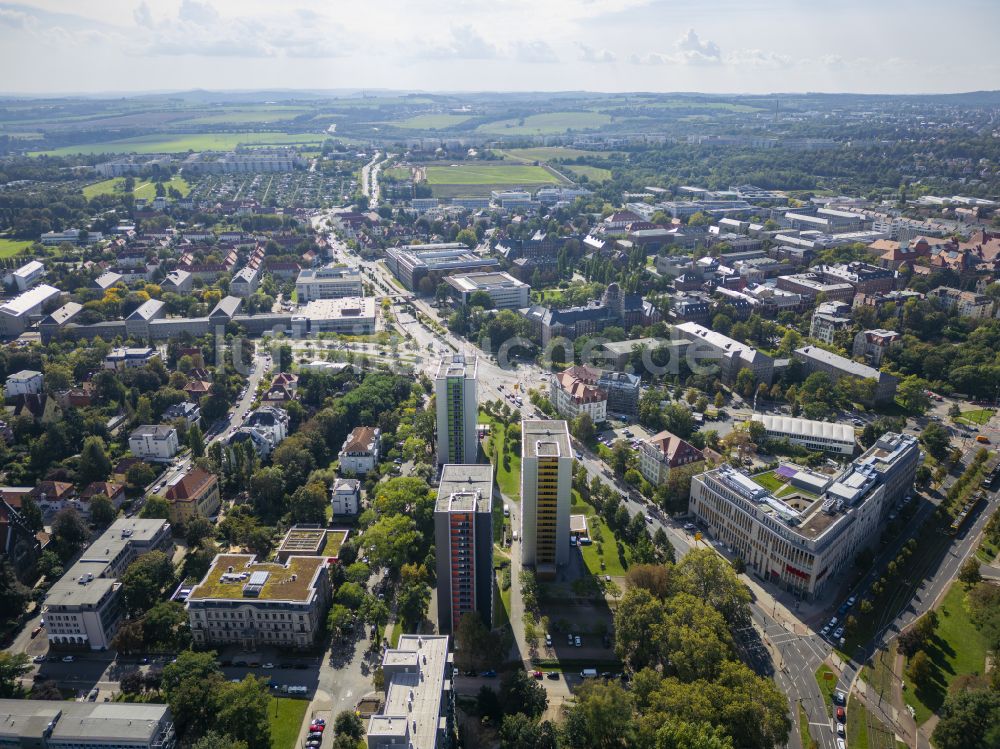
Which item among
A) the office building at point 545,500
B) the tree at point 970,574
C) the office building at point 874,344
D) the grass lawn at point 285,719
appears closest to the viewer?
the grass lawn at point 285,719

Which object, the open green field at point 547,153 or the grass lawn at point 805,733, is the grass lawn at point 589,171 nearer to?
the open green field at point 547,153

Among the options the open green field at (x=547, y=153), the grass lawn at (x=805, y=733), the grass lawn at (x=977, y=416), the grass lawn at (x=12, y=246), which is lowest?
the grass lawn at (x=805, y=733)

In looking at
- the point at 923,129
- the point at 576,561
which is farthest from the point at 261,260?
the point at 923,129

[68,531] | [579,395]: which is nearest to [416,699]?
[68,531]

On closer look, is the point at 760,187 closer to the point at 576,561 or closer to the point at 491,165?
the point at 491,165

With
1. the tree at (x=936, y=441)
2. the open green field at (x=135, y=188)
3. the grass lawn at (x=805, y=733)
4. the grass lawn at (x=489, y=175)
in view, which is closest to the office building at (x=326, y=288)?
the tree at (x=936, y=441)
